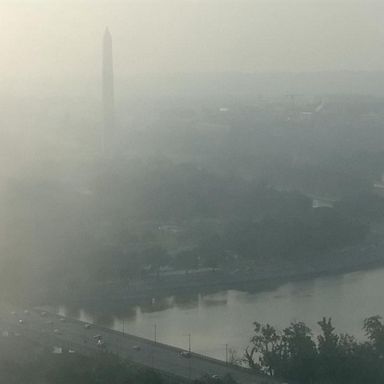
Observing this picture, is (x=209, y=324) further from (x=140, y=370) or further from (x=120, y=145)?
(x=120, y=145)

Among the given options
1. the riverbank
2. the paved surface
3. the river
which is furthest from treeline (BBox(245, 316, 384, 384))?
the riverbank

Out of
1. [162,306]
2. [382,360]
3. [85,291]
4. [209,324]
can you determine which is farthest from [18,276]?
[382,360]

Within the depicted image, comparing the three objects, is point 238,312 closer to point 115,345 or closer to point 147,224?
point 115,345

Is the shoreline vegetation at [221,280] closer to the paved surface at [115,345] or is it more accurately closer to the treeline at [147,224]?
the treeline at [147,224]

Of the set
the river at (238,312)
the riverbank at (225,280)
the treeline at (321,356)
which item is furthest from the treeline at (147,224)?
the treeline at (321,356)

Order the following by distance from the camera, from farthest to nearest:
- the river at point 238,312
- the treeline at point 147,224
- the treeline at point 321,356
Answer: the treeline at point 147,224 → the river at point 238,312 → the treeline at point 321,356

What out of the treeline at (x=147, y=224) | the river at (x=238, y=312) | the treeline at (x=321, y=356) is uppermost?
the treeline at (x=147, y=224)
